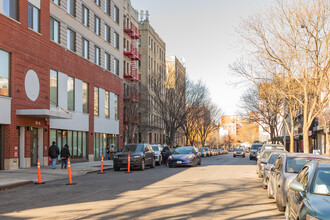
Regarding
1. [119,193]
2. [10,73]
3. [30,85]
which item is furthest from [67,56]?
[119,193]

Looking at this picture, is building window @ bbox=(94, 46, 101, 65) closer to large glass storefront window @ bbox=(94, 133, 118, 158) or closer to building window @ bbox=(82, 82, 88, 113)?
building window @ bbox=(82, 82, 88, 113)

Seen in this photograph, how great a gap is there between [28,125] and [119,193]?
47.3 feet

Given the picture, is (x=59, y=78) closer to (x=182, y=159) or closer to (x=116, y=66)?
(x=182, y=159)

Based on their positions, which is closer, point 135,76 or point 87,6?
point 87,6

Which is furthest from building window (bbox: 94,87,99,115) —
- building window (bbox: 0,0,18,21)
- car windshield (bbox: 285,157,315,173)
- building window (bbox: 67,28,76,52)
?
car windshield (bbox: 285,157,315,173)

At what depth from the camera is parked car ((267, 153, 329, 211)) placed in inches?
373

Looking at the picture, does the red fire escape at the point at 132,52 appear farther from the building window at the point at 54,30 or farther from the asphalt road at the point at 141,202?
the asphalt road at the point at 141,202

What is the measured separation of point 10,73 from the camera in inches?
953

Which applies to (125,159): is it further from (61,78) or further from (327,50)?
(327,50)

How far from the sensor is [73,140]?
34375 mm

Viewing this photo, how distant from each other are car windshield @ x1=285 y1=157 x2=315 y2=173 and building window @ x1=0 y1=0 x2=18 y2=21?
19.3 metres

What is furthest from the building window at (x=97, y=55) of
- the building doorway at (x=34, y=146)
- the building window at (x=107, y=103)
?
the building doorway at (x=34, y=146)

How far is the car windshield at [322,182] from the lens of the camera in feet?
20.6

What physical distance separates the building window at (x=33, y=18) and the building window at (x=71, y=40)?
18.3 feet
